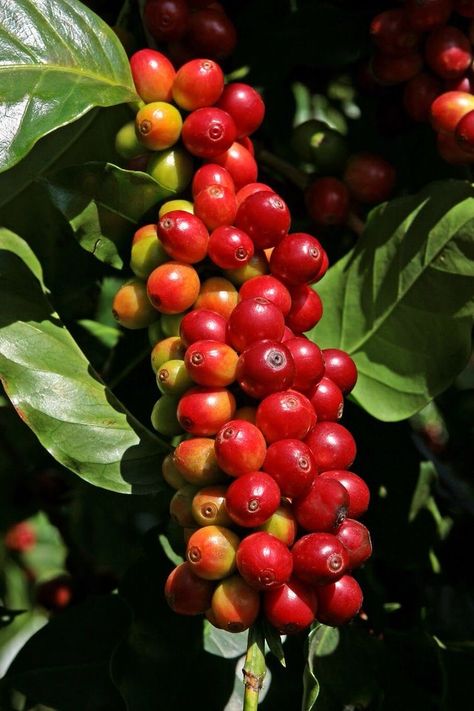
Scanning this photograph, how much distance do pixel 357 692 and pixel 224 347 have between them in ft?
1.69

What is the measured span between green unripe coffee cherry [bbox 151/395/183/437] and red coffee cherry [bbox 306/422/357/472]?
14 cm

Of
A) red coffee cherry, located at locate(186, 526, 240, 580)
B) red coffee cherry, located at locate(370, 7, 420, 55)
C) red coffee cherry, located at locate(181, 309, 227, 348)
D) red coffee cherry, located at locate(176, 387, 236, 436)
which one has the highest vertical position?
red coffee cherry, located at locate(370, 7, 420, 55)

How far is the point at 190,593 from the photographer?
88cm

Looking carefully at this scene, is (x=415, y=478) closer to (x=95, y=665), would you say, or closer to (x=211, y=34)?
(x=95, y=665)

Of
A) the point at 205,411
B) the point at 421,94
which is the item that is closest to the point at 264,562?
the point at 205,411

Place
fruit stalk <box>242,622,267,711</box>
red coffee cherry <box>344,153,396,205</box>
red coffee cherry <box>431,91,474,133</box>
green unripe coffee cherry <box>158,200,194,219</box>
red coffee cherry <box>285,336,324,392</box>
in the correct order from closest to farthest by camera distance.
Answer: fruit stalk <box>242,622,267,711</box> → red coffee cherry <box>285,336,324,392</box> → green unripe coffee cherry <box>158,200,194,219</box> → red coffee cherry <box>431,91,474,133</box> → red coffee cherry <box>344,153,396,205</box>

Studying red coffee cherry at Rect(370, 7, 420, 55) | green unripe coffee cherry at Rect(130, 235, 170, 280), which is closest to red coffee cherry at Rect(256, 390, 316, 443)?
green unripe coffee cherry at Rect(130, 235, 170, 280)

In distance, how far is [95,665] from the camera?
136cm

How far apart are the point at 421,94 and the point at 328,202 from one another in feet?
0.59

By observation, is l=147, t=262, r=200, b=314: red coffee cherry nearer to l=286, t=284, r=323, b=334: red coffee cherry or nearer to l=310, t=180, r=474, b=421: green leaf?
l=286, t=284, r=323, b=334: red coffee cherry

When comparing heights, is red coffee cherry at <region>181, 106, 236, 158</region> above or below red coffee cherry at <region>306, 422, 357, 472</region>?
above

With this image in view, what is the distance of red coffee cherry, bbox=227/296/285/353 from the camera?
2.98ft

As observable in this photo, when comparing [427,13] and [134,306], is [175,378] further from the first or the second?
[427,13]

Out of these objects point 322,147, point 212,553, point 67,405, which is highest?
→ point 322,147
